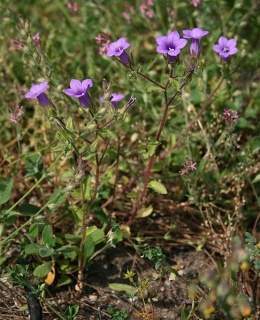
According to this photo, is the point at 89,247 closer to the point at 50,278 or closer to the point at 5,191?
the point at 50,278

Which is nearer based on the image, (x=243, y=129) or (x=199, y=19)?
(x=243, y=129)

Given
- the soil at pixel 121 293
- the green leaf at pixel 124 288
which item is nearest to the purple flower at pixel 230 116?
the soil at pixel 121 293

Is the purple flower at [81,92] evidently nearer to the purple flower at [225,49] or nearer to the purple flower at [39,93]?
the purple flower at [39,93]

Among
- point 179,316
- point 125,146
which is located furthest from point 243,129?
point 179,316

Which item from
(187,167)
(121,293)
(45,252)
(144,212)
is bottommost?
(121,293)

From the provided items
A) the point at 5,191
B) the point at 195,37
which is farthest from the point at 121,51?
the point at 5,191

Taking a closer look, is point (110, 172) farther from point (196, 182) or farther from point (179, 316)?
point (179, 316)

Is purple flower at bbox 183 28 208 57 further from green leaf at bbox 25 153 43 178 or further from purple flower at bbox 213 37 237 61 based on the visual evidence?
green leaf at bbox 25 153 43 178
